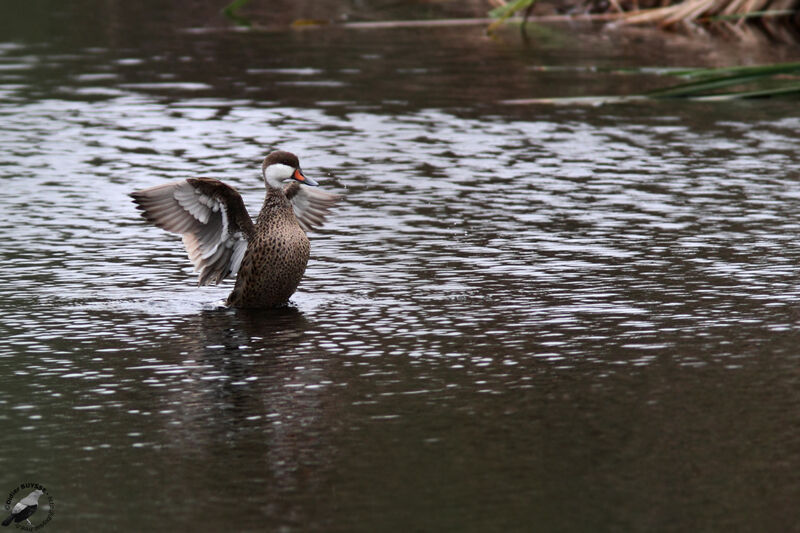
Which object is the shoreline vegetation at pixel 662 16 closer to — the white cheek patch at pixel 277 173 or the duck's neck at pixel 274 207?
the white cheek patch at pixel 277 173

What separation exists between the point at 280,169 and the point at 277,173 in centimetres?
3

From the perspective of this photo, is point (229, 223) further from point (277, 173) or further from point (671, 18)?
point (671, 18)

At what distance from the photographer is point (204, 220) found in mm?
9688

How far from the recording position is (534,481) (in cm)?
607

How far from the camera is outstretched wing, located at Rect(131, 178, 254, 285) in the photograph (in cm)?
963

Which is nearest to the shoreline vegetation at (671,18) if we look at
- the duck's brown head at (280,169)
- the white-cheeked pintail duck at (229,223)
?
the duck's brown head at (280,169)

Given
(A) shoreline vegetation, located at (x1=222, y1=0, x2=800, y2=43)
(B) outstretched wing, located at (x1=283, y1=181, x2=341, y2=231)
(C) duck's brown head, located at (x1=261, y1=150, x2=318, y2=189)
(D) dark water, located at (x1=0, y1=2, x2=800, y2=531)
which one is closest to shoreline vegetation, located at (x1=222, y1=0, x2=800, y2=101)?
(A) shoreline vegetation, located at (x1=222, y1=0, x2=800, y2=43)

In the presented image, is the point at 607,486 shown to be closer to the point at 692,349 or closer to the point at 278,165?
the point at 692,349

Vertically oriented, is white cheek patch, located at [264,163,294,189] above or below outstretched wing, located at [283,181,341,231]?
above

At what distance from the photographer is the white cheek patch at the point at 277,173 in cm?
969

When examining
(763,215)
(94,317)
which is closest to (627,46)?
(763,215)

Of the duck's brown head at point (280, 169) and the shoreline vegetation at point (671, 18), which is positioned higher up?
the duck's brown head at point (280, 169)

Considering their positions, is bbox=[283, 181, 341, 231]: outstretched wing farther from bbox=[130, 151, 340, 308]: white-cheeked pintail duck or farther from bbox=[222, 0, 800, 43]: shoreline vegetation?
bbox=[222, 0, 800, 43]: shoreline vegetation

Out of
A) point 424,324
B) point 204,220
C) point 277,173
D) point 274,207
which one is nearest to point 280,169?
point 277,173
